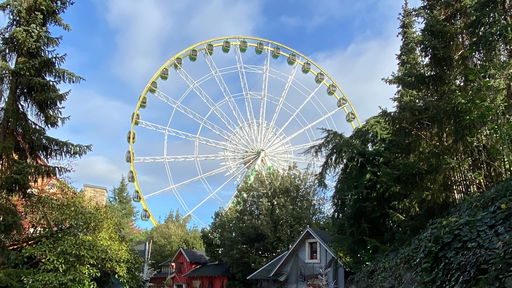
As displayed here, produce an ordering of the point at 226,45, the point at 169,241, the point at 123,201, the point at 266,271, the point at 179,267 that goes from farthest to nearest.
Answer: the point at 123,201 → the point at 169,241 → the point at 179,267 → the point at 226,45 → the point at 266,271

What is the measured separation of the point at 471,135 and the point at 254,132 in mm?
18661

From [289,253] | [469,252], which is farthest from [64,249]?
[289,253]

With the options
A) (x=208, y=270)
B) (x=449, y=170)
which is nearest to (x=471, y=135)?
(x=449, y=170)

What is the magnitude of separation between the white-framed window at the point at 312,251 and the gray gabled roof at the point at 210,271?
475 inches

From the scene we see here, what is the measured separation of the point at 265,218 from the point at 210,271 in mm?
8598

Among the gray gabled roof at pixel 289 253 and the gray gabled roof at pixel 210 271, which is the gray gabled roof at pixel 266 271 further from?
the gray gabled roof at pixel 210 271

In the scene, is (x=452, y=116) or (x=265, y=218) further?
(x=265, y=218)

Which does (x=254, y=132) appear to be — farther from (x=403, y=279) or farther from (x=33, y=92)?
(x=403, y=279)

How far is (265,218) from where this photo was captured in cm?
2897

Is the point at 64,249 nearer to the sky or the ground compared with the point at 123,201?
nearer to the ground

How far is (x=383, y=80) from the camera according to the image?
842 inches

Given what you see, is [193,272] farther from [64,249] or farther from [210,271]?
[64,249]

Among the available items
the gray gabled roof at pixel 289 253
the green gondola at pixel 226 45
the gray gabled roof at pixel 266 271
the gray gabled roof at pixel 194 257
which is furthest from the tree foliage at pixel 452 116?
the gray gabled roof at pixel 194 257

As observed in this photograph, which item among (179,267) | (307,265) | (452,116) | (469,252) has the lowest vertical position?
(469,252)
